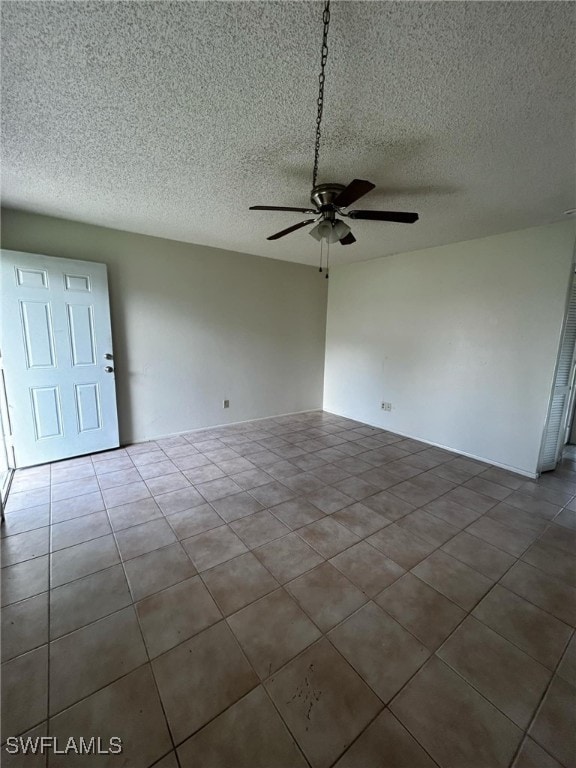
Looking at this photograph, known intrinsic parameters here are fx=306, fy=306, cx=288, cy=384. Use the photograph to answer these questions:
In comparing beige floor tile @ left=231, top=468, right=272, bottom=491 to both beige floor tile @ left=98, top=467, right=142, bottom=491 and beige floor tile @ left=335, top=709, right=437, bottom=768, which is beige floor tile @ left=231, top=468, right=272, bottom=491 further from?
beige floor tile @ left=335, top=709, right=437, bottom=768

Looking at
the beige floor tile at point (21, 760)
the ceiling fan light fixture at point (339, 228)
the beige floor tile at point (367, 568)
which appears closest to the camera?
the beige floor tile at point (21, 760)

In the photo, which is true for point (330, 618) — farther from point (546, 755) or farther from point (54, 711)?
point (54, 711)

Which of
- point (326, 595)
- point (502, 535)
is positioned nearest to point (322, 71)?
point (326, 595)

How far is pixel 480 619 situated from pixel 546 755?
1.74 feet

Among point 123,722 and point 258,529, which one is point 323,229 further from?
point 123,722

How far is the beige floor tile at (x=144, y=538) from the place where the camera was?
2033mm

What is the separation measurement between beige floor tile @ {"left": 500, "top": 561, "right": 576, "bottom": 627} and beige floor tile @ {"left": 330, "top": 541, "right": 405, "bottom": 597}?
66 cm

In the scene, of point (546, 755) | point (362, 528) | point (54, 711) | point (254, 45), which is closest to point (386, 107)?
point (254, 45)

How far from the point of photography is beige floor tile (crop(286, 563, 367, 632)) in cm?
159

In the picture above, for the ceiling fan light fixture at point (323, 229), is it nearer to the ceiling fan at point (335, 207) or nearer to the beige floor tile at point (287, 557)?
the ceiling fan at point (335, 207)

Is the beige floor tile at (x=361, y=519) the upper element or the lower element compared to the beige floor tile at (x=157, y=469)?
lower

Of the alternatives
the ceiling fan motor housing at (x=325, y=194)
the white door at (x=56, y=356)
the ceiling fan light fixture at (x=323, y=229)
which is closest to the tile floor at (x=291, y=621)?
the white door at (x=56, y=356)

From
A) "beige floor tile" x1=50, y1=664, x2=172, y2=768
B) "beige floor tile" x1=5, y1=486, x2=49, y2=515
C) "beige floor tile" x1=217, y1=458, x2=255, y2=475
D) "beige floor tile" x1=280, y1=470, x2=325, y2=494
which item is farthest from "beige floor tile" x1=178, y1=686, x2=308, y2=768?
"beige floor tile" x1=5, y1=486, x2=49, y2=515

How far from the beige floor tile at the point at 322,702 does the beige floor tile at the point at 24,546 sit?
5.70ft
